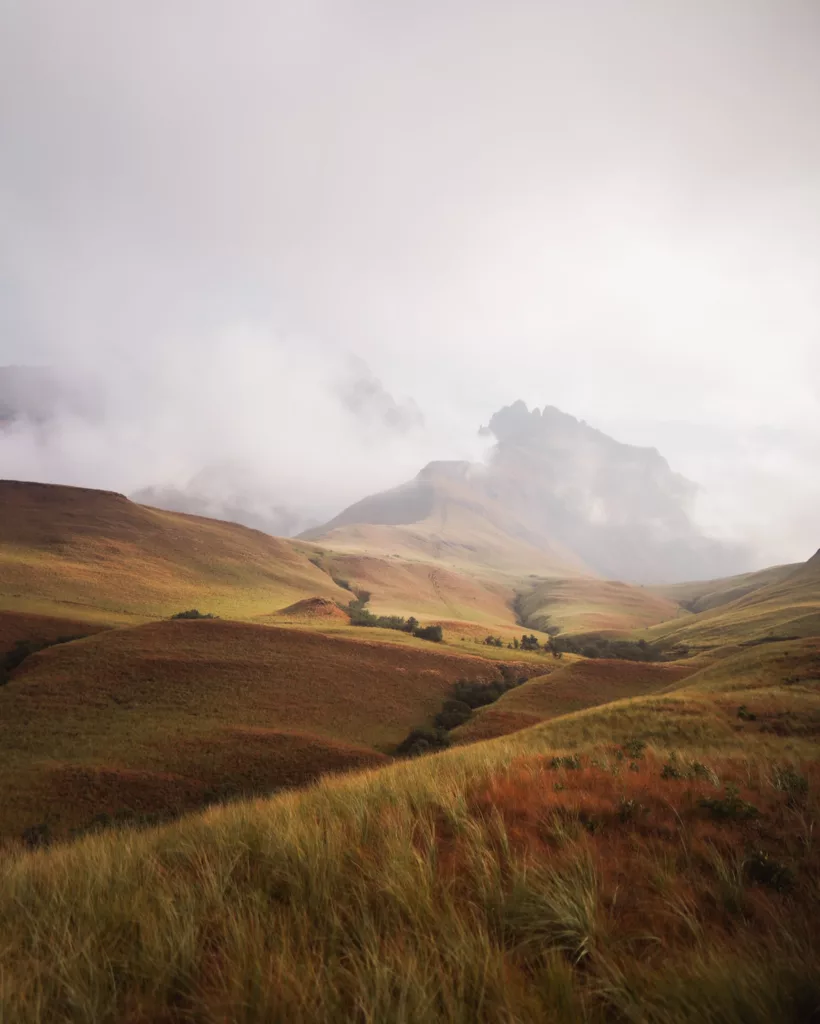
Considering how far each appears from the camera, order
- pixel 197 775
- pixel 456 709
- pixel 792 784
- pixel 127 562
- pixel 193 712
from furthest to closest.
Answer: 1. pixel 127 562
2. pixel 456 709
3. pixel 193 712
4. pixel 197 775
5. pixel 792 784

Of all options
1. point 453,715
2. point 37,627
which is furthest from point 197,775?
point 37,627

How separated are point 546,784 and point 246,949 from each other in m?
5.09

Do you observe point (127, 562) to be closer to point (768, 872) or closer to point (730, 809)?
point (730, 809)

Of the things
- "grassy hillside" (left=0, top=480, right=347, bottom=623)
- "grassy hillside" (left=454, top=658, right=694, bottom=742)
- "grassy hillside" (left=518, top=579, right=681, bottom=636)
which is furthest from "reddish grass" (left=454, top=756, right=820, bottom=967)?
"grassy hillside" (left=518, top=579, right=681, bottom=636)

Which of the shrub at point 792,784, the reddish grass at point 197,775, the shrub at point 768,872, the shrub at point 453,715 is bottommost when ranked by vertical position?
the shrub at point 453,715

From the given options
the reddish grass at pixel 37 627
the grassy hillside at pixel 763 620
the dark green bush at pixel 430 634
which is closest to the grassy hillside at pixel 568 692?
the dark green bush at pixel 430 634

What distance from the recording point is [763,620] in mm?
81375

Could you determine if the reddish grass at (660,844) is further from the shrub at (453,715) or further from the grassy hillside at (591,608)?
the grassy hillside at (591,608)

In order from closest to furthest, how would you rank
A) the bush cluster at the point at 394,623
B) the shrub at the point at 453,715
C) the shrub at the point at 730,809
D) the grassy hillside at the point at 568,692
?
1. the shrub at the point at 730,809
2. the grassy hillside at the point at 568,692
3. the shrub at the point at 453,715
4. the bush cluster at the point at 394,623

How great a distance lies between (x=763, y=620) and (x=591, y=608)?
74188 mm

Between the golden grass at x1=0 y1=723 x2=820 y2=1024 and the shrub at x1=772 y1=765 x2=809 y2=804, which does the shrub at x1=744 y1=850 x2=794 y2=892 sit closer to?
the golden grass at x1=0 y1=723 x2=820 y2=1024

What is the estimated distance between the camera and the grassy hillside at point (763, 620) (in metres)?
66.0

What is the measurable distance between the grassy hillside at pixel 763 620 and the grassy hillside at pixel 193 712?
46.6 m

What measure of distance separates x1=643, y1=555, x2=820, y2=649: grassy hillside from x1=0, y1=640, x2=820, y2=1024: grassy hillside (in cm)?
7197
